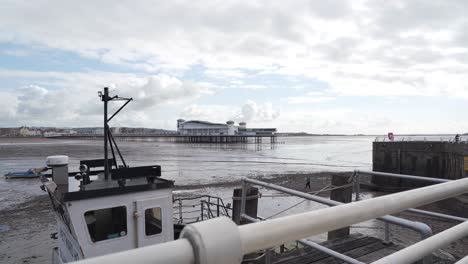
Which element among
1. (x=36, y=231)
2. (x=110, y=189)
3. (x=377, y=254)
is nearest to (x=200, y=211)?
(x=36, y=231)

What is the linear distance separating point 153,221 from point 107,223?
84 cm

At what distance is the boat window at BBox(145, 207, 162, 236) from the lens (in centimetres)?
595

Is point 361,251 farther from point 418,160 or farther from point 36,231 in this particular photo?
point 418,160

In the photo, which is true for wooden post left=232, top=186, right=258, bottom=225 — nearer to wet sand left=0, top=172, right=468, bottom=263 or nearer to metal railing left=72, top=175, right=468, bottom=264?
wet sand left=0, top=172, right=468, bottom=263

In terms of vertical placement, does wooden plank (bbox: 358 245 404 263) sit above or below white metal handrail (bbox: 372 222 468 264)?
below

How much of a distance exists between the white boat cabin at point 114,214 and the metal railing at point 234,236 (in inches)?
196

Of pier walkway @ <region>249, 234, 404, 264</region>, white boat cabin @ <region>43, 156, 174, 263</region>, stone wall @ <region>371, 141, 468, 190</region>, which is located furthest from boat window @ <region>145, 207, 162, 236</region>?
stone wall @ <region>371, 141, 468, 190</region>

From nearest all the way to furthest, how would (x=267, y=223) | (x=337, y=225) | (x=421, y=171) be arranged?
(x=267, y=223) < (x=337, y=225) < (x=421, y=171)

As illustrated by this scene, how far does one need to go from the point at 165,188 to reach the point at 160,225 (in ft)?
2.37

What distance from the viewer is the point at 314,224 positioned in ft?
3.65

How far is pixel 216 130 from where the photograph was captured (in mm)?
130500

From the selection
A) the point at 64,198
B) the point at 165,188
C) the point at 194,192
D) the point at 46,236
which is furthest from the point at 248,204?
the point at 194,192

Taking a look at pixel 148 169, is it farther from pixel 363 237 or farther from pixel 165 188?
pixel 363 237

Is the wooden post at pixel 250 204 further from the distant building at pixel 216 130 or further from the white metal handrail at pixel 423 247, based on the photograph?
the distant building at pixel 216 130
